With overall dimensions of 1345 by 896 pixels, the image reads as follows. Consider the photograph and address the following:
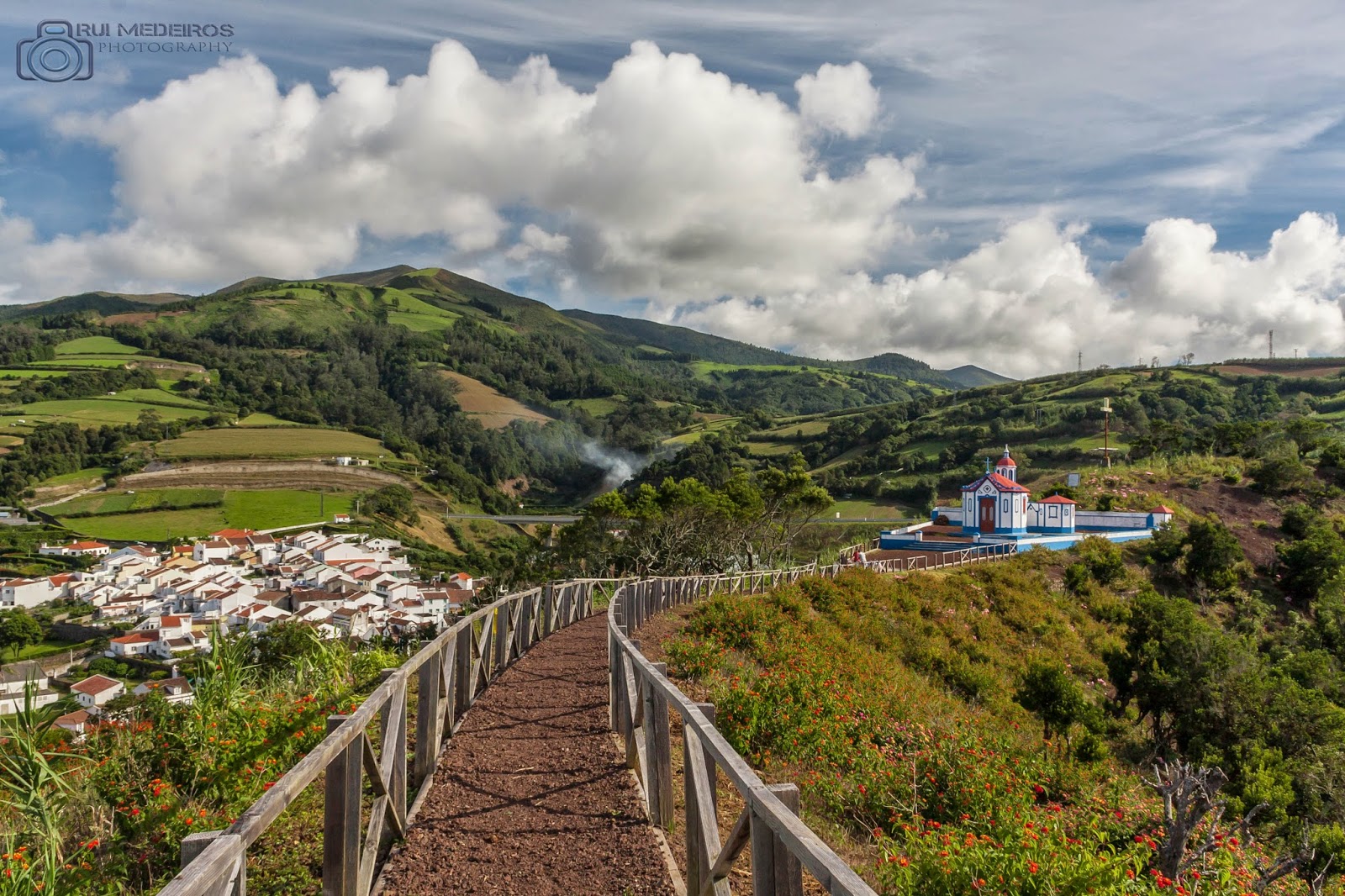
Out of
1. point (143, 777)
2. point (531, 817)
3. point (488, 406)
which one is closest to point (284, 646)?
point (143, 777)

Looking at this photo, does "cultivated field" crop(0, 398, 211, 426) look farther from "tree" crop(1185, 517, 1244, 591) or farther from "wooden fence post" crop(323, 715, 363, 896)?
"wooden fence post" crop(323, 715, 363, 896)

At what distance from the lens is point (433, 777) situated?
5570mm

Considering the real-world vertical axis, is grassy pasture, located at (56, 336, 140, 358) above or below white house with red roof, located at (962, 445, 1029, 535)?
above

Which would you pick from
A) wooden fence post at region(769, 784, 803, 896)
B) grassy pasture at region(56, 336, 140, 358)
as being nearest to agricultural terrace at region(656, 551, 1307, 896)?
wooden fence post at region(769, 784, 803, 896)

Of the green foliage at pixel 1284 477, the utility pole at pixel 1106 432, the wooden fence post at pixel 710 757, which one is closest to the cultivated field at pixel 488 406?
the utility pole at pixel 1106 432

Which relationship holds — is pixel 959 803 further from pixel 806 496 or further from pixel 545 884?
pixel 806 496

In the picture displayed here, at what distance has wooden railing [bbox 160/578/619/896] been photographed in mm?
2238

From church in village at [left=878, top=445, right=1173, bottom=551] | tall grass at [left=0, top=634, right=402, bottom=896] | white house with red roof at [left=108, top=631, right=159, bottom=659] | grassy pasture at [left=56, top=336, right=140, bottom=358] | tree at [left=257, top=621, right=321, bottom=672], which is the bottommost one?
white house with red roof at [left=108, top=631, right=159, bottom=659]

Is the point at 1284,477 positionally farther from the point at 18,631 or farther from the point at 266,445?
the point at 266,445

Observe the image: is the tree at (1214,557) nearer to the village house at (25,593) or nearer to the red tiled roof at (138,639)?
the red tiled roof at (138,639)

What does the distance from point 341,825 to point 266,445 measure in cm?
11723

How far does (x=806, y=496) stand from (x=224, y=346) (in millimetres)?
165862

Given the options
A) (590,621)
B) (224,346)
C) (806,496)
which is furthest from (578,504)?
(590,621)

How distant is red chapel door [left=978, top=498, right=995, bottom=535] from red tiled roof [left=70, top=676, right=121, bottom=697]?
36.0m
